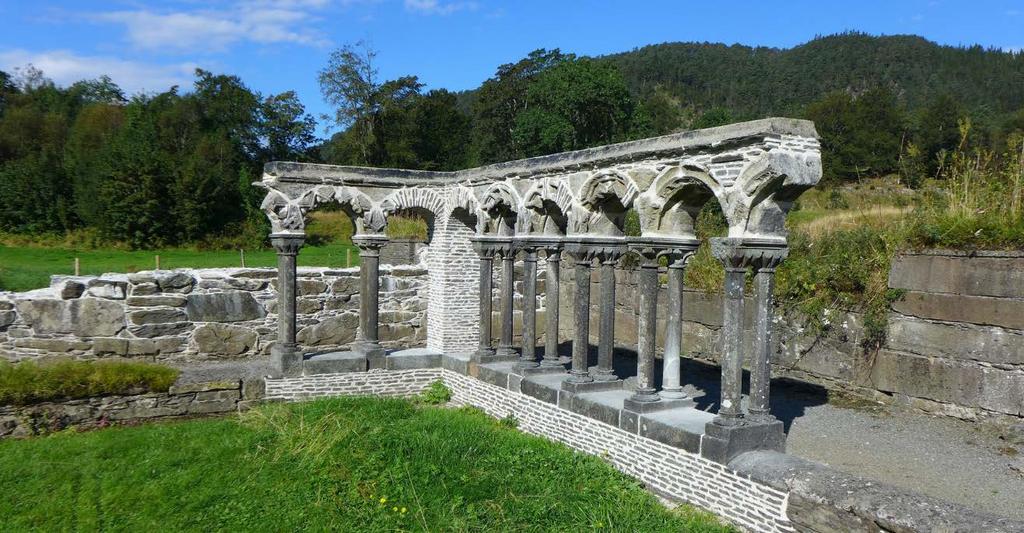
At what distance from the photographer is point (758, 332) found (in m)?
6.07

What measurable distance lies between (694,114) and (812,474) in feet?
230

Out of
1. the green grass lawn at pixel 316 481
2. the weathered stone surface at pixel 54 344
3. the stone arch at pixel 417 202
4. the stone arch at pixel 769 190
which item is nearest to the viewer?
the green grass lawn at pixel 316 481

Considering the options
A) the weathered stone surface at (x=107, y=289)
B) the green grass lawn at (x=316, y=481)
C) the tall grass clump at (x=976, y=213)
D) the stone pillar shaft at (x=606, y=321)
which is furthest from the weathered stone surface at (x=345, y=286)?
the tall grass clump at (x=976, y=213)

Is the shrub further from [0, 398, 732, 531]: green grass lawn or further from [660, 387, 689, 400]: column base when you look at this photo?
[660, 387, 689, 400]: column base

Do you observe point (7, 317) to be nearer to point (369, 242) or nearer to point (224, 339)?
point (224, 339)

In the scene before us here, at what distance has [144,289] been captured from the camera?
10.4 meters

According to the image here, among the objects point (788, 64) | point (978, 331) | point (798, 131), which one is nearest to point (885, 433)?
point (978, 331)

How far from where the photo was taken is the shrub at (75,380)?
7.76m

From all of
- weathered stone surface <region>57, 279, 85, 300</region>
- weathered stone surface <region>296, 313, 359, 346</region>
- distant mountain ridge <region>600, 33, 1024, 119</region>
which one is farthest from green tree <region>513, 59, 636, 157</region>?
weathered stone surface <region>57, 279, 85, 300</region>

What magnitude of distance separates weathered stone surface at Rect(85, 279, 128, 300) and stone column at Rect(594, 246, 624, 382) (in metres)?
6.84

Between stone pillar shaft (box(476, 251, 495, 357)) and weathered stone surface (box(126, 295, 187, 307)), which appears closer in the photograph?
stone pillar shaft (box(476, 251, 495, 357))

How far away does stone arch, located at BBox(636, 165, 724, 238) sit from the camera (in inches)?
267

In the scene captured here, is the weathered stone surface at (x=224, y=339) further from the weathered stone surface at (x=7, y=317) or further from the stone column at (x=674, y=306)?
the stone column at (x=674, y=306)

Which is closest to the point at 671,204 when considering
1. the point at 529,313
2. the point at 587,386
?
the point at 587,386
